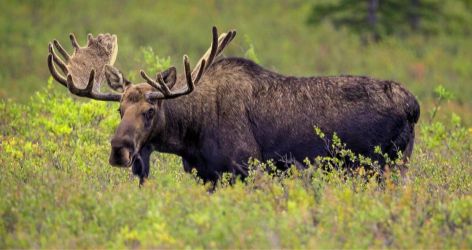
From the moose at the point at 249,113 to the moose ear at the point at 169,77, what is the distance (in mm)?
12

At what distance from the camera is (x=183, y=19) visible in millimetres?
29703

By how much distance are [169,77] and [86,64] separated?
4.70 feet

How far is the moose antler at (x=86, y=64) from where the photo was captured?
8.83 m

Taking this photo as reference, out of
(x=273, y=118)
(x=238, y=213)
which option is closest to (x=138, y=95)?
(x=273, y=118)

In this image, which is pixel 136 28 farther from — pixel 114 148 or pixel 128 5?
pixel 114 148

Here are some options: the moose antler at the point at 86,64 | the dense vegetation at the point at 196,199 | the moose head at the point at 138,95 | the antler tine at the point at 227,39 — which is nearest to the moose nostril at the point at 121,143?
the moose head at the point at 138,95

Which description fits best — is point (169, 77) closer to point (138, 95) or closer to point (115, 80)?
point (138, 95)

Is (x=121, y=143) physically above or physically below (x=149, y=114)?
below

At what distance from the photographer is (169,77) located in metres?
8.78

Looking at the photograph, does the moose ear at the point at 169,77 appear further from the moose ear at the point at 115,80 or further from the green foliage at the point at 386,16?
the green foliage at the point at 386,16

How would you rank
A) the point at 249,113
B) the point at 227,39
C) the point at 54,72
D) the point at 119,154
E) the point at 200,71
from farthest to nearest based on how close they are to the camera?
the point at 227,39 < the point at 249,113 < the point at 54,72 < the point at 200,71 < the point at 119,154

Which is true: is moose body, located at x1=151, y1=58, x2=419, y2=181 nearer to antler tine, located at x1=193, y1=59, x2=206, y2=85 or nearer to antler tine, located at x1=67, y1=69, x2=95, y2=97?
antler tine, located at x1=193, y1=59, x2=206, y2=85

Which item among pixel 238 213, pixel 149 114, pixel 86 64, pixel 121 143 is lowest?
pixel 238 213

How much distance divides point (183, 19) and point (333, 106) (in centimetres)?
2091
